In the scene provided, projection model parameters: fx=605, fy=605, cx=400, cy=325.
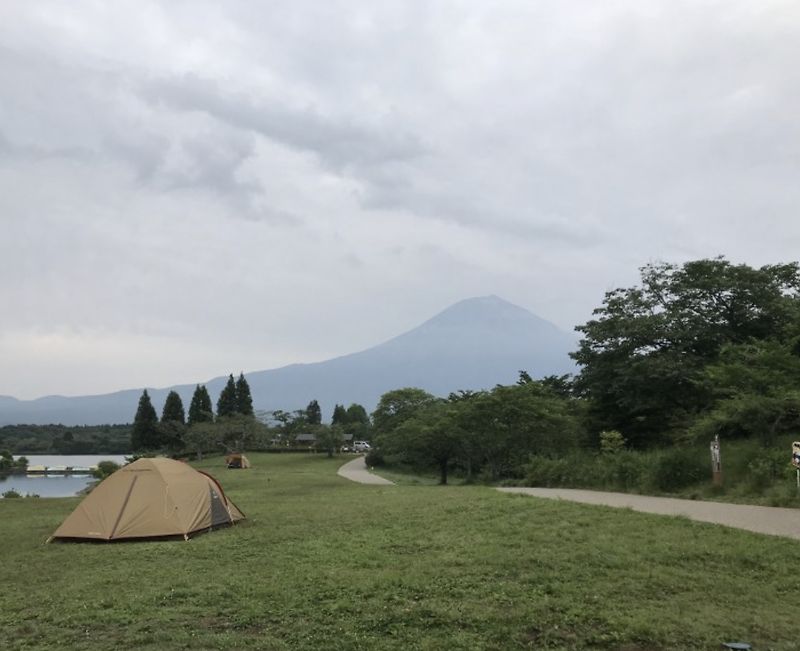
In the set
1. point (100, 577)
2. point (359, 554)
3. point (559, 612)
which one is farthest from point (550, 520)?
point (100, 577)

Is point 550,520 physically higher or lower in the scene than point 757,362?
lower

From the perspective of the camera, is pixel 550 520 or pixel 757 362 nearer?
pixel 550 520

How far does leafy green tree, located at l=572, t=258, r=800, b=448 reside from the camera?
2453 cm

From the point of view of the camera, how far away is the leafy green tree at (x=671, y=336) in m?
24.5

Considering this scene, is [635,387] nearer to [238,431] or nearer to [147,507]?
[147,507]

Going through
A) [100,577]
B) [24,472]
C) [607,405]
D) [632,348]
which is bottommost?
[24,472]

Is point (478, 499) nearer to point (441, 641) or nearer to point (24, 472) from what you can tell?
point (441, 641)

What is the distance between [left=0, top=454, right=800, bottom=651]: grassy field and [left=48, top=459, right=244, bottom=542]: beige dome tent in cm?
36

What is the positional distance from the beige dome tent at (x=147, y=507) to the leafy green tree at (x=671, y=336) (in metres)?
18.4

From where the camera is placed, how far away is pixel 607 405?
27.8 meters

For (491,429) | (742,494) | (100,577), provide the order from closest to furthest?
(100,577), (742,494), (491,429)

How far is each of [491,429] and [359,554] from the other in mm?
18168

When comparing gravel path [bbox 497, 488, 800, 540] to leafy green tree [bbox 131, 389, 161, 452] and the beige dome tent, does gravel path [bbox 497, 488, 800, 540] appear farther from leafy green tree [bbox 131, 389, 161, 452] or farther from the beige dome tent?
leafy green tree [bbox 131, 389, 161, 452]

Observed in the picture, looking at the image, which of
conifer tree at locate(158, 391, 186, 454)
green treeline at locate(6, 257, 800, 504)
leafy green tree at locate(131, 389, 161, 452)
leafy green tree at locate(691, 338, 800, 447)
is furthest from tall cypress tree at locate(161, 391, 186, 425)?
leafy green tree at locate(691, 338, 800, 447)
